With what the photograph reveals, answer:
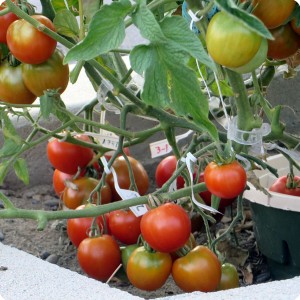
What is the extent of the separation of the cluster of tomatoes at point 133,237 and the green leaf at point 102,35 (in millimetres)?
493

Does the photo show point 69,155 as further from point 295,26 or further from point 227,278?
point 295,26

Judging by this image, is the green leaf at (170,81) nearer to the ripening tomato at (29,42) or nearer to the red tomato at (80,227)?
the ripening tomato at (29,42)

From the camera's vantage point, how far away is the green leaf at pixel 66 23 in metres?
1.44

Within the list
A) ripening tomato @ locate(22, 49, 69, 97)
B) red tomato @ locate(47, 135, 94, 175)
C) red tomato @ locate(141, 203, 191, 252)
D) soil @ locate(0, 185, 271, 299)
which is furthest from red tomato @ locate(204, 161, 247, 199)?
red tomato @ locate(47, 135, 94, 175)

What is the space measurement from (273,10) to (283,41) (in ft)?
0.50

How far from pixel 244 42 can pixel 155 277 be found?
0.76 metres

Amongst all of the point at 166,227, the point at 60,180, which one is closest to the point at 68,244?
the point at 60,180

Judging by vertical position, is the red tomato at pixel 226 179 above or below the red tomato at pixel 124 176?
above

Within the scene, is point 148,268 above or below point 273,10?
below

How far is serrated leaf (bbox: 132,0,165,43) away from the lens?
40.8 inches

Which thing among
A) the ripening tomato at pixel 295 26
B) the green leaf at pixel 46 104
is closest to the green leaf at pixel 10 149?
the green leaf at pixel 46 104

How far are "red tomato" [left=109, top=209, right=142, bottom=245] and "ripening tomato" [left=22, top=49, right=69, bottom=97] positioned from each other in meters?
0.40

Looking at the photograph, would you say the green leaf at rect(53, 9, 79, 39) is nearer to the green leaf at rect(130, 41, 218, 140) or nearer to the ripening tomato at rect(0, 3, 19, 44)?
the ripening tomato at rect(0, 3, 19, 44)

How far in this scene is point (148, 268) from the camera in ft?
5.19
